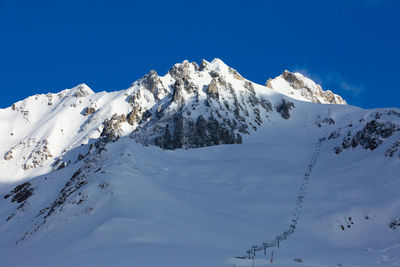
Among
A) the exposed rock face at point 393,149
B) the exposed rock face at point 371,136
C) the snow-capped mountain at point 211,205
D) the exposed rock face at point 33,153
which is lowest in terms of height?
the snow-capped mountain at point 211,205

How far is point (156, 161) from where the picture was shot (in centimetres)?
4216

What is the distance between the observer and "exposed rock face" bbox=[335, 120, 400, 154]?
4059cm

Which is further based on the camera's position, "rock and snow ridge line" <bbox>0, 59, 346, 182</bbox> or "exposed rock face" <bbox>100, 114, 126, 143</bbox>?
"exposed rock face" <bbox>100, 114, 126, 143</bbox>

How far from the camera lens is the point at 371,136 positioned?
42000 mm

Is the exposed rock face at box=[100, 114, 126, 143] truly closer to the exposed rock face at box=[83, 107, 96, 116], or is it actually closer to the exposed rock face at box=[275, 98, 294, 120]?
the exposed rock face at box=[83, 107, 96, 116]

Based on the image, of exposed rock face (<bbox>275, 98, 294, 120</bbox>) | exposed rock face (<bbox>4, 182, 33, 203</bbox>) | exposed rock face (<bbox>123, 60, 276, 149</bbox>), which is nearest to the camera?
exposed rock face (<bbox>4, 182, 33, 203</bbox>)

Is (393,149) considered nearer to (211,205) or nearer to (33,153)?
(211,205)

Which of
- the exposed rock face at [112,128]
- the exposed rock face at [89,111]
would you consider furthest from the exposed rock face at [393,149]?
the exposed rock face at [89,111]

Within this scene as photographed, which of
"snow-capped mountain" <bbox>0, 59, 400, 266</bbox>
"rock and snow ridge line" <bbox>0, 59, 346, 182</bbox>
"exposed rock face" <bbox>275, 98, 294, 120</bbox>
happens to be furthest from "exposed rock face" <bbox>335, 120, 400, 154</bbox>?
"exposed rock face" <bbox>275, 98, 294, 120</bbox>

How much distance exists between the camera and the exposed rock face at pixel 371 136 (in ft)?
A: 133

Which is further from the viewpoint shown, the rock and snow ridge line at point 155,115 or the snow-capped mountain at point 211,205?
the rock and snow ridge line at point 155,115

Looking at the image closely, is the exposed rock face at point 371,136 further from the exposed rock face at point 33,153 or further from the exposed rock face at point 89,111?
the exposed rock face at point 89,111

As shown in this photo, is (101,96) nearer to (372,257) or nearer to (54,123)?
(54,123)

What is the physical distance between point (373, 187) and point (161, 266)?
25.3 m
